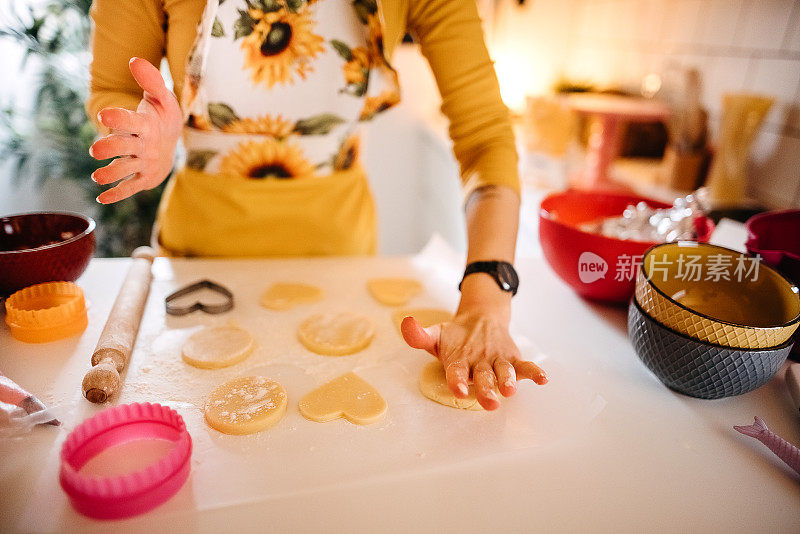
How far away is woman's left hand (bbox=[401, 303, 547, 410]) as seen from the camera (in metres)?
0.55

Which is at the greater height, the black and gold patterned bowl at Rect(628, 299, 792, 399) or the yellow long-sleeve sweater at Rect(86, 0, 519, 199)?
the yellow long-sleeve sweater at Rect(86, 0, 519, 199)

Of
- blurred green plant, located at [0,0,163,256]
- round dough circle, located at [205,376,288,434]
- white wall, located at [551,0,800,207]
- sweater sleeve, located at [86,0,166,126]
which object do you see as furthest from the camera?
blurred green plant, located at [0,0,163,256]

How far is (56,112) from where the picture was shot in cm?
183

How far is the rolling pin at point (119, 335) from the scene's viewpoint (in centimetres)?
52

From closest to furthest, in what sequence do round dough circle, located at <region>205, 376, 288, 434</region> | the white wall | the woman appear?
round dough circle, located at <region>205, 376, 288, 434</region>
the woman
the white wall

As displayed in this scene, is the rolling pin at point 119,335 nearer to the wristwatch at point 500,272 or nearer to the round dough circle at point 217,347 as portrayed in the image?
the round dough circle at point 217,347

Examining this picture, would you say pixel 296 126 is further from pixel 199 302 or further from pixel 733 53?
pixel 733 53

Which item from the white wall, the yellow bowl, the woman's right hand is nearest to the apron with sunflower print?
the woman's right hand

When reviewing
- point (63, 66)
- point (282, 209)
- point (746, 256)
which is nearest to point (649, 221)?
point (746, 256)

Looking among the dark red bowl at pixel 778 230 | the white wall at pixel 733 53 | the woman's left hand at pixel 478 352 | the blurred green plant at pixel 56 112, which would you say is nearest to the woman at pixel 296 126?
the woman's left hand at pixel 478 352

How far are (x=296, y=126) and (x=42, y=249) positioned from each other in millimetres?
438

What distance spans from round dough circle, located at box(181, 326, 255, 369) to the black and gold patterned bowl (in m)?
0.48

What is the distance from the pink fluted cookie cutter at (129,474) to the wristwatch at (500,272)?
0.42 metres

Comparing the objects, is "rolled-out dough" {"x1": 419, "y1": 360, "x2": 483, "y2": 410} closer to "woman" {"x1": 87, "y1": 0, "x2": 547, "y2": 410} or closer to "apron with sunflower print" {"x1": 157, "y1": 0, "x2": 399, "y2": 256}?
"woman" {"x1": 87, "y1": 0, "x2": 547, "y2": 410}
